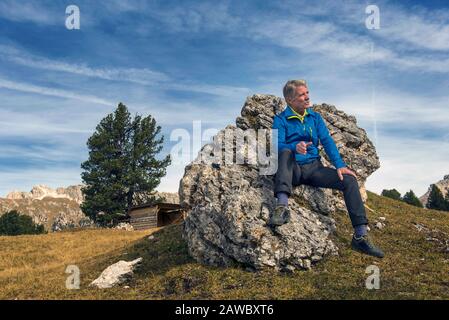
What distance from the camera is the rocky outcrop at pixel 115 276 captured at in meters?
11.8

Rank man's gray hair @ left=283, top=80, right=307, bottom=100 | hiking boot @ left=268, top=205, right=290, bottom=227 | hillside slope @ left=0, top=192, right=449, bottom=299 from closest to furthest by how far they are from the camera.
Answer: hillside slope @ left=0, top=192, right=449, bottom=299 < hiking boot @ left=268, top=205, right=290, bottom=227 < man's gray hair @ left=283, top=80, right=307, bottom=100

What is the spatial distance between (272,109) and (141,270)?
29.0 ft

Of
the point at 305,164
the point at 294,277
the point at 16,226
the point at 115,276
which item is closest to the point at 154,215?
the point at 115,276

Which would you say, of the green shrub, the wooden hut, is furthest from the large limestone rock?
the green shrub

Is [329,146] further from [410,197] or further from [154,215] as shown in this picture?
[410,197]

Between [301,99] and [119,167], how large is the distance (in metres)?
41.6

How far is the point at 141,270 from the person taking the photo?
12.8 m

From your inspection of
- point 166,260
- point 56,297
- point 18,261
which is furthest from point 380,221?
point 18,261

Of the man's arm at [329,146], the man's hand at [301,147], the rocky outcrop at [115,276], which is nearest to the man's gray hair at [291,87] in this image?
the man's arm at [329,146]

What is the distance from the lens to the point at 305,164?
11430mm

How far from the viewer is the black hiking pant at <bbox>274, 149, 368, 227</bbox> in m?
10.6

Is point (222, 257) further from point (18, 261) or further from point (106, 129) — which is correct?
point (106, 129)

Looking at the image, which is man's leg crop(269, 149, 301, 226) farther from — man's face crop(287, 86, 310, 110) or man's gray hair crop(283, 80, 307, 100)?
man's gray hair crop(283, 80, 307, 100)

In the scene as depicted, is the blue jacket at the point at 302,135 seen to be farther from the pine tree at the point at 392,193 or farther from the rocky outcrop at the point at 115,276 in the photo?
the pine tree at the point at 392,193
